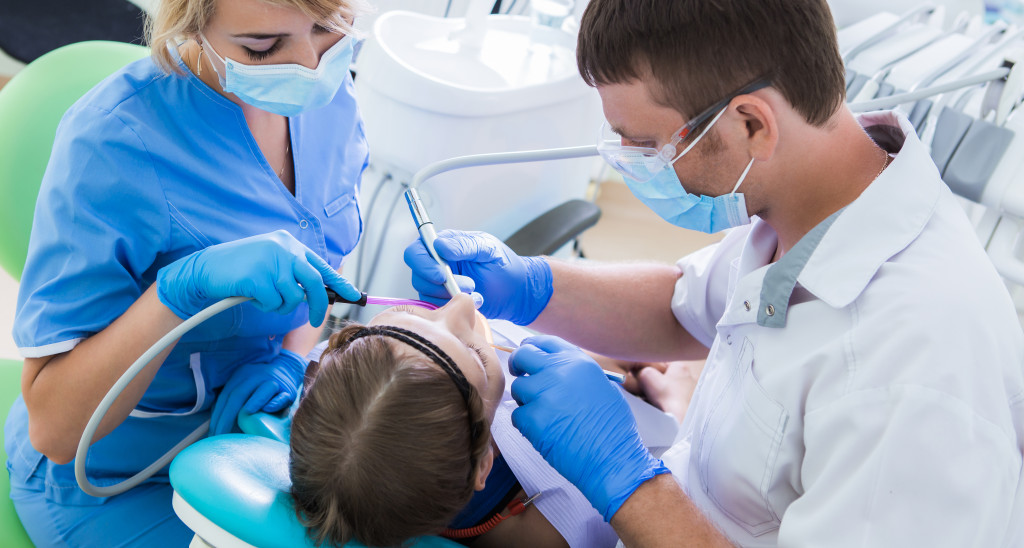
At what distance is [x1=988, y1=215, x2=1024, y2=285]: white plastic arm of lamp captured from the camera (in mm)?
1697

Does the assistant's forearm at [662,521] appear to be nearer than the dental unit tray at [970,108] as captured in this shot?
Yes

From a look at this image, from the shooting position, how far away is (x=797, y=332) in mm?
1140

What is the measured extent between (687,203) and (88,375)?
961mm

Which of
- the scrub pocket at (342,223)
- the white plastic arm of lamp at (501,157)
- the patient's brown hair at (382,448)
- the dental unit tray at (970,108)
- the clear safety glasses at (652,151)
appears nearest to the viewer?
the patient's brown hair at (382,448)

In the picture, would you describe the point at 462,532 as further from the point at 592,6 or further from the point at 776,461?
the point at 592,6

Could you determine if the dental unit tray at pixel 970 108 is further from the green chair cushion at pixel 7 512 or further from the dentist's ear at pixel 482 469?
the green chair cushion at pixel 7 512

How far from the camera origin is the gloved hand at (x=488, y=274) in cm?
142

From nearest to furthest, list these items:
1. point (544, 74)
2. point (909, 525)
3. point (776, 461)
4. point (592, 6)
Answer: point (909, 525) → point (776, 461) → point (592, 6) → point (544, 74)

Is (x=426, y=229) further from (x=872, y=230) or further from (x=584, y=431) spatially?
(x=872, y=230)

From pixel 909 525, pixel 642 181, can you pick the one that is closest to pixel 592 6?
pixel 642 181

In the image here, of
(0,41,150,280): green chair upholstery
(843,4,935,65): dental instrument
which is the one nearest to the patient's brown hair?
(0,41,150,280): green chair upholstery

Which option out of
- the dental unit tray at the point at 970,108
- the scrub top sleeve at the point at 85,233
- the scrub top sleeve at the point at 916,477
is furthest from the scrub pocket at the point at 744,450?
the scrub top sleeve at the point at 85,233

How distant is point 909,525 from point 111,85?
1317 millimetres

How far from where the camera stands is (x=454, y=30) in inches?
85.0
